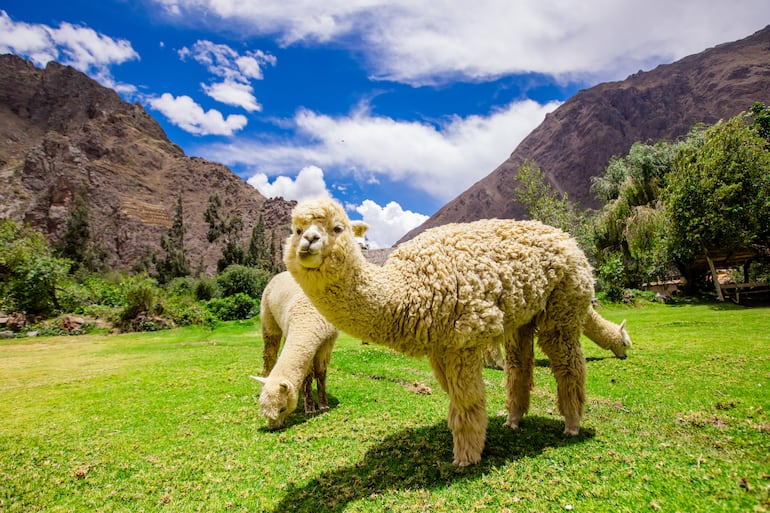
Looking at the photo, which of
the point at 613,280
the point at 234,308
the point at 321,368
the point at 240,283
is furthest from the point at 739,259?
the point at 240,283

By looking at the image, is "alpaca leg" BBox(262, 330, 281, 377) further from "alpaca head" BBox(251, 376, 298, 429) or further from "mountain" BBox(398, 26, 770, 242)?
"mountain" BBox(398, 26, 770, 242)

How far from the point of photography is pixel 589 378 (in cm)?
772

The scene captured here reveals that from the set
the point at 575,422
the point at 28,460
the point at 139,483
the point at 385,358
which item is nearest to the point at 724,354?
the point at 575,422

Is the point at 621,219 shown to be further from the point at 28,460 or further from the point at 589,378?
the point at 28,460

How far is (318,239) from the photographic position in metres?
3.58

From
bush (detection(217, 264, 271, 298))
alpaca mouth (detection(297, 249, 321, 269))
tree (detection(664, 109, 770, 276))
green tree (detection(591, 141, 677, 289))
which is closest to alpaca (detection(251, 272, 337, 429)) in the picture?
alpaca mouth (detection(297, 249, 321, 269))

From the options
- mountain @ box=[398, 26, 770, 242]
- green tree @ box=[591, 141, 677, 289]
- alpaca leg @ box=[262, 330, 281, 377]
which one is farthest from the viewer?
mountain @ box=[398, 26, 770, 242]

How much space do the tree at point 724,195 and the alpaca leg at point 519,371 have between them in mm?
21781

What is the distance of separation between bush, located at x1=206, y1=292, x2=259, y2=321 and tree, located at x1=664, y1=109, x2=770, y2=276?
2948 centimetres

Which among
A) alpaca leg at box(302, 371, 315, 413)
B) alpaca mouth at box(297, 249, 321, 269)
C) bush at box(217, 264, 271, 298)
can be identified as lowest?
alpaca leg at box(302, 371, 315, 413)

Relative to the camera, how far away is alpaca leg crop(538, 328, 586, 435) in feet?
15.3

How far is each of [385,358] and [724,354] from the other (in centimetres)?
844

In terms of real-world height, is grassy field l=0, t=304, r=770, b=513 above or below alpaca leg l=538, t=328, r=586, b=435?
below

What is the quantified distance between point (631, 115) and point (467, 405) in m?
132
